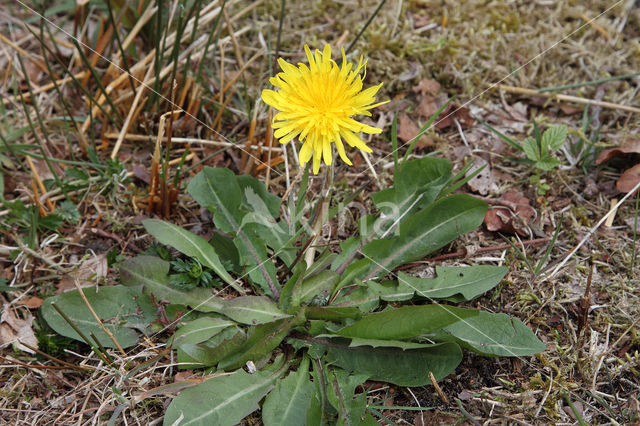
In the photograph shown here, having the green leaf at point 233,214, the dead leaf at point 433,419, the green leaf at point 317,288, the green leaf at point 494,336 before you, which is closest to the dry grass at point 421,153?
the dead leaf at point 433,419

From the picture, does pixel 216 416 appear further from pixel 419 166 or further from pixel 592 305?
pixel 592 305

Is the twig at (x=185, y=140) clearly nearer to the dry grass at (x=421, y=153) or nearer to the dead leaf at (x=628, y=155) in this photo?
the dry grass at (x=421, y=153)

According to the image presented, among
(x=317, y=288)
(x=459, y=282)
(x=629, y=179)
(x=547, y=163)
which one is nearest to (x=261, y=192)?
(x=317, y=288)

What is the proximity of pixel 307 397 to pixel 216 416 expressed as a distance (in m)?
0.33

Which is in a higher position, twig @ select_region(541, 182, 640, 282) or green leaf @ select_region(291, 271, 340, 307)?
twig @ select_region(541, 182, 640, 282)

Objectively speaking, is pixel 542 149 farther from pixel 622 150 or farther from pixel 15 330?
pixel 15 330

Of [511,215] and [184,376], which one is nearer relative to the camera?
[184,376]

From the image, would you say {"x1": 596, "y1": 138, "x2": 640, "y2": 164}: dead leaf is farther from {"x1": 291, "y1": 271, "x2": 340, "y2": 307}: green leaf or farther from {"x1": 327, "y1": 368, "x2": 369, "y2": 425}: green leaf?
{"x1": 327, "y1": 368, "x2": 369, "y2": 425}: green leaf

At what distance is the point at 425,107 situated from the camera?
107 inches

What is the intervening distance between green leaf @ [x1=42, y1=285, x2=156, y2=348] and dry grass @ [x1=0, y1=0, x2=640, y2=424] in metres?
0.08

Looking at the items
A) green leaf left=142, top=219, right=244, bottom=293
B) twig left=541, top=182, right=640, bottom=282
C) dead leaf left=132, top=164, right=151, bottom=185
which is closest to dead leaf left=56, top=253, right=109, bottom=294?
green leaf left=142, top=219, right=244, bottom=293

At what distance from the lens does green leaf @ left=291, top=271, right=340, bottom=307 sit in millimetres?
2072

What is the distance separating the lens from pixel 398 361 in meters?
1.88

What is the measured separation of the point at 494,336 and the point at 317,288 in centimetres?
70
